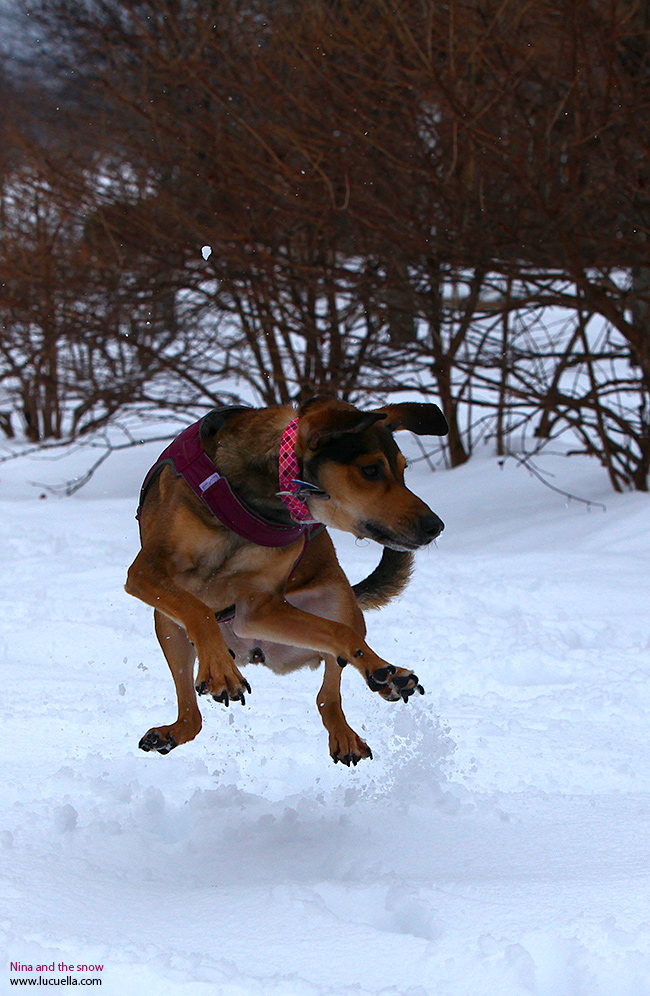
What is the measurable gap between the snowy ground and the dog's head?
0.94 m

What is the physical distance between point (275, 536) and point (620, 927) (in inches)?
63.9

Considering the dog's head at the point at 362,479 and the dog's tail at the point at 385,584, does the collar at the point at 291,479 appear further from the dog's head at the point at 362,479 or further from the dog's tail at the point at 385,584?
the dog's tail at the point at 385,584

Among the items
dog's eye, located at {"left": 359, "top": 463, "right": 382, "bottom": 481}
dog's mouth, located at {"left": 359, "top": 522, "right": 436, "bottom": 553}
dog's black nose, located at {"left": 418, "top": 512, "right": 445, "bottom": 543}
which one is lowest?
dog's mouth, located at {"left": 359, "top": 522, "right": 436, "bottom": 553}

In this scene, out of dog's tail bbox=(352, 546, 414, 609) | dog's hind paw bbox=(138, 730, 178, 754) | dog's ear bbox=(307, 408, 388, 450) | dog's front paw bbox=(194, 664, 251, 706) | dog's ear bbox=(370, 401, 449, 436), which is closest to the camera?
dog's front paw bbox=(194, 664, 251, 706)

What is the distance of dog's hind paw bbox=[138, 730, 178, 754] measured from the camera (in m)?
3.28

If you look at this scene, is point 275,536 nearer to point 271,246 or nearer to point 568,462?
point 271,246

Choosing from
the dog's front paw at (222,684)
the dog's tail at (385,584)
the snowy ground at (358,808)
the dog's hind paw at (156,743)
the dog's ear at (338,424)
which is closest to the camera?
the snowy ground at (358,808)

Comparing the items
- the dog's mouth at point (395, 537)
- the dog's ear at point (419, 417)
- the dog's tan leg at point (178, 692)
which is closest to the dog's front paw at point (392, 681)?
the dog's mouth at point (395, 537)

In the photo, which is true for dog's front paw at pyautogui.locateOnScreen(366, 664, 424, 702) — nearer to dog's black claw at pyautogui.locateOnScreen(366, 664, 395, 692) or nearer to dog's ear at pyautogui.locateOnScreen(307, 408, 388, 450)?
dog's black claw at pyautogui.locateOnScreen(366, 664, 395, 692)

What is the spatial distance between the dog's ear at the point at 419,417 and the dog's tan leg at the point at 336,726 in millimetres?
908

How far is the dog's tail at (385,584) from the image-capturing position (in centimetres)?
409


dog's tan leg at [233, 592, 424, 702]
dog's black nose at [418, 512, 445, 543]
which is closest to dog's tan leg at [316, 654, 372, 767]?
dog's tan leg at [233, 592, 424, 702]

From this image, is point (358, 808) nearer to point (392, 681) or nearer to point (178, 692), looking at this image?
point (392, 681)

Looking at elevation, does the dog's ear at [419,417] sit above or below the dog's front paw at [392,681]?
above
